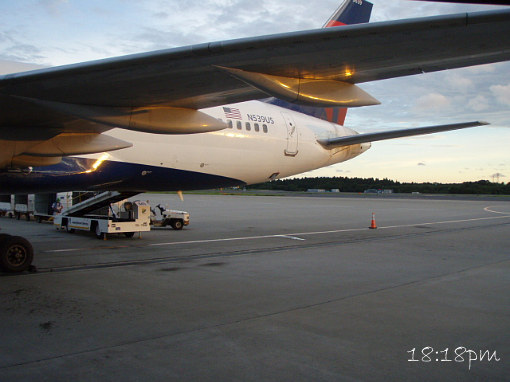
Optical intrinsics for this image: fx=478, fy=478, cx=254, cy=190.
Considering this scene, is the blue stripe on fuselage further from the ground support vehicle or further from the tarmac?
the ground support vehicle

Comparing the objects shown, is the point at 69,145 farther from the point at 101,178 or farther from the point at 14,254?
the point at 101,178

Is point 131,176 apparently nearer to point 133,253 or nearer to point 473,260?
point 133,253

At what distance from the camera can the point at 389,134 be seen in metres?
15.8

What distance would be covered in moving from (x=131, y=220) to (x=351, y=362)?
13.0 m

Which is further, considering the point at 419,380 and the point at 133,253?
the point at 133,253

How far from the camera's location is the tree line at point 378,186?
106 metres

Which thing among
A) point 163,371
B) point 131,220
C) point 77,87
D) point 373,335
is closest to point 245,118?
point 131,220

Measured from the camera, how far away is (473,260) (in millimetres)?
12641

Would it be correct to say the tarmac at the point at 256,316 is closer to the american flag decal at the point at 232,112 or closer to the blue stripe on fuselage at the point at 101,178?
the blue stripe on fuselage at the point at 101,178

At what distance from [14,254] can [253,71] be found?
723cm

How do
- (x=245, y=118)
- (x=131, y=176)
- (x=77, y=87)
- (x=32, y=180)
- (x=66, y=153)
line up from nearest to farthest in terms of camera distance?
(x=77, y=87), (x=66, y=153), (x=32, y=180), (x=131, y=176), (x=245, y=118)

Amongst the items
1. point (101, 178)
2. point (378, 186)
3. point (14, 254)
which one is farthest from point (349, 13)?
point (378, 186)

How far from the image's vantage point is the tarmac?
194 inches

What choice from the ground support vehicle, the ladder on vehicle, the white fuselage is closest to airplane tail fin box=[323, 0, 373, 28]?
the white fuselage
